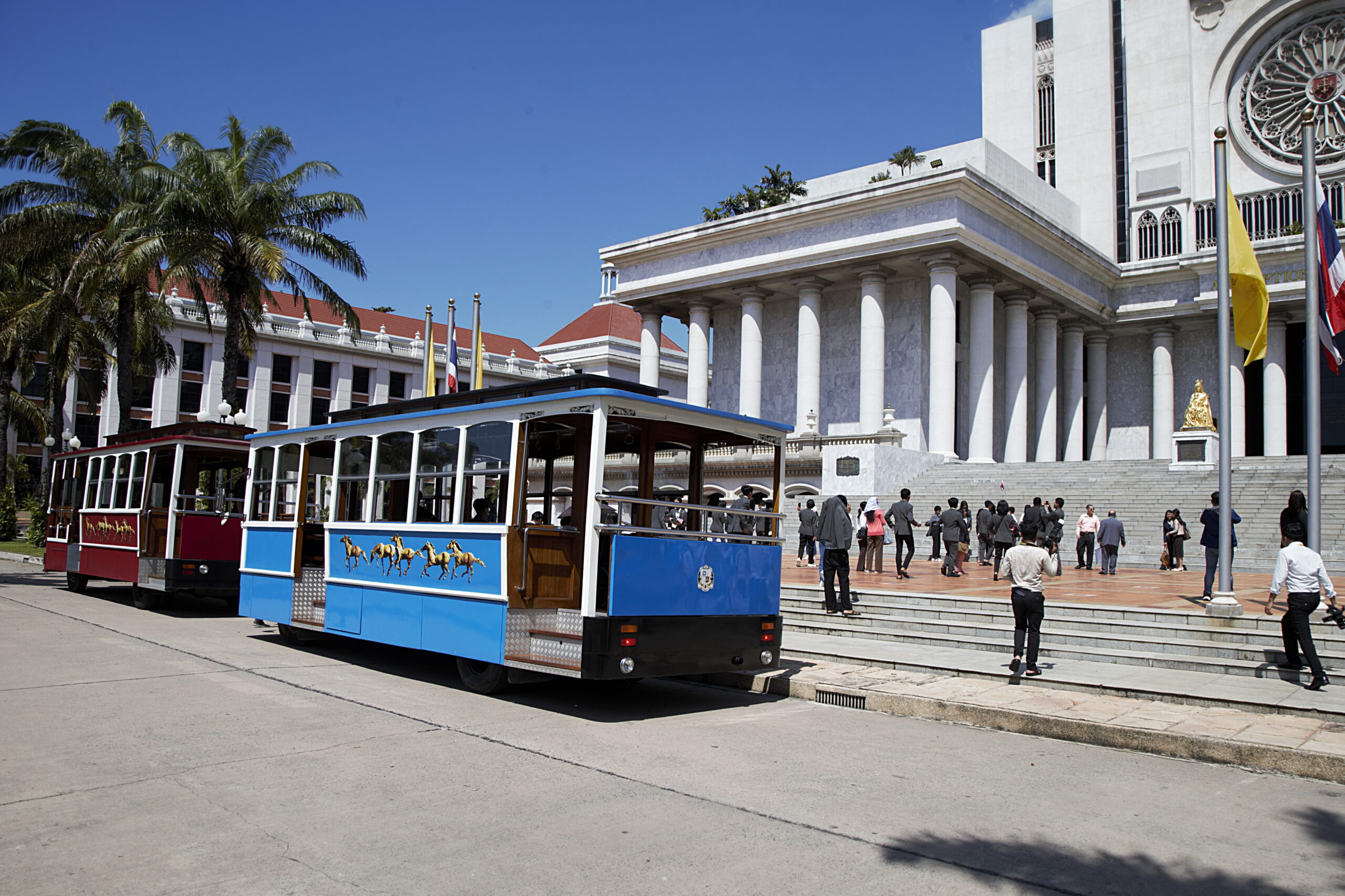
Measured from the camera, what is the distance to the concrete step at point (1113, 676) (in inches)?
358

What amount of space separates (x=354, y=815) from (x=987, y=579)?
51.4 feet

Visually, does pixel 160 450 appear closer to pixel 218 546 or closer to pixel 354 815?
pixel 218 546

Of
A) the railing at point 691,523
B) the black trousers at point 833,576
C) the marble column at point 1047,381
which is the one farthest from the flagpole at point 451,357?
the marble column at point 1047,381

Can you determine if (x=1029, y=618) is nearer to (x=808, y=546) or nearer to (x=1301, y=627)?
(x=1301, y=627)

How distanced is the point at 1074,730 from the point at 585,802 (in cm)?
465

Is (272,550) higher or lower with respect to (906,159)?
lower

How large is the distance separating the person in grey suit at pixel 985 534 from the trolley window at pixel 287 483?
15692mm

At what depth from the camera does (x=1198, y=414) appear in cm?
2950

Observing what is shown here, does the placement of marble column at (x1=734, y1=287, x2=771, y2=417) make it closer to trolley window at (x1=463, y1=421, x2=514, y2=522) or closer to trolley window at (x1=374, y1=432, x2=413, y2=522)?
trolley window at (x1=374, y1=432, x2=413, y2=522)

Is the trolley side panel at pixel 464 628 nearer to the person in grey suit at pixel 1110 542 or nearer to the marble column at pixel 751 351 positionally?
the person in grey suit at pixel 1110 542

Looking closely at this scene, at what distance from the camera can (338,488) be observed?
11.8 m

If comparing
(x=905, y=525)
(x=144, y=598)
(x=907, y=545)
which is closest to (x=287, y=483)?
(x=144, y=598)

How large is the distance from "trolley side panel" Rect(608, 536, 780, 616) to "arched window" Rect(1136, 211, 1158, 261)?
4731 centimetres

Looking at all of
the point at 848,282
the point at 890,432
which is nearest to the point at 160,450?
the point at 890,432
